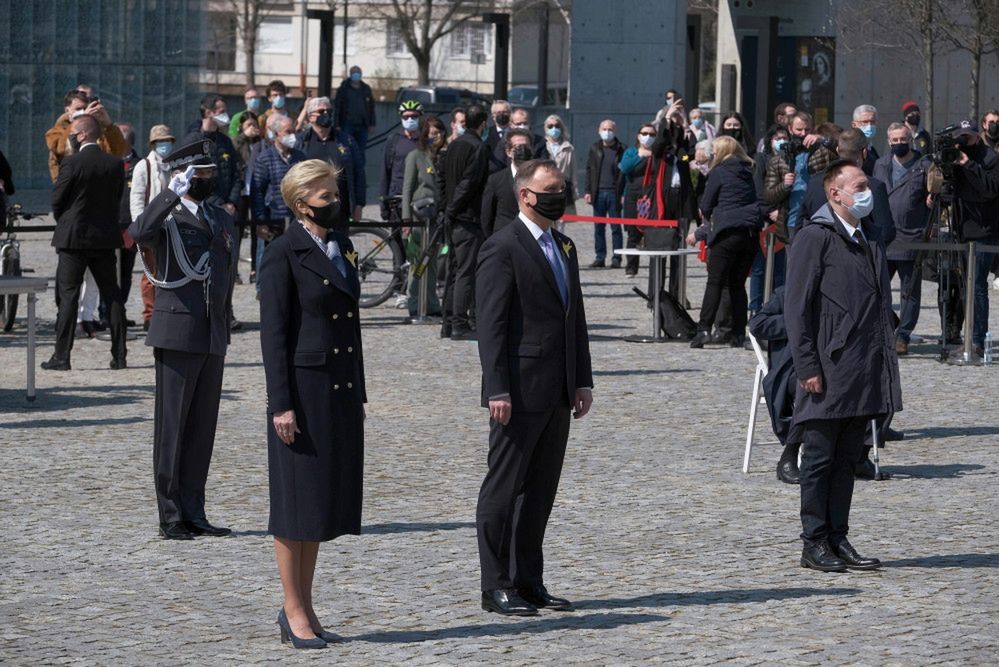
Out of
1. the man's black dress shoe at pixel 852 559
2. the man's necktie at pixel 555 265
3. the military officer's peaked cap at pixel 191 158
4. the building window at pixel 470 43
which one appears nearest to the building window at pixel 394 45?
the building window at pixel 470 43

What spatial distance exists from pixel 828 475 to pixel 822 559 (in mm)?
382

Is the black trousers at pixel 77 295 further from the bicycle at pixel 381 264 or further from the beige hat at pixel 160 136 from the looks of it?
the bicycle at pixel 381 264

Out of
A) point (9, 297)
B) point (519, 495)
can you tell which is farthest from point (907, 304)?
point (519, 495)

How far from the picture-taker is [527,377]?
7.38 meters

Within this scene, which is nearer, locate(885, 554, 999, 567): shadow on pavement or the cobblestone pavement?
the cobblestone pavement

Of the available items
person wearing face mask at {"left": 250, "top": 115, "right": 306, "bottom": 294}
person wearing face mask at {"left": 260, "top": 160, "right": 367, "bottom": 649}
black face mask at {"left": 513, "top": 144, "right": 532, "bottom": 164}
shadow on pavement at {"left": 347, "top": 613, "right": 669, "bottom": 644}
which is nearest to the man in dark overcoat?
shadow on pavement at {"left": 347, "top": 613, "right": 669, "bottom": 644}

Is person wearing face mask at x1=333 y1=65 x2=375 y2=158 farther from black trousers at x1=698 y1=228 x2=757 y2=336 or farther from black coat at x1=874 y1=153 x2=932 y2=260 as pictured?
black coat at x1=874 y1=153 x2=932 y2=260

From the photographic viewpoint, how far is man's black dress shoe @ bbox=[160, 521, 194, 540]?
8938mm

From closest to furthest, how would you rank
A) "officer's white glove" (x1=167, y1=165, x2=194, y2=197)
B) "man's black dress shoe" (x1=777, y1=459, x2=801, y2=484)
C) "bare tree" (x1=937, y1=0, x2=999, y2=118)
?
"officer's white glove" (x1=167, y1=165, x2=194, y2=197)
"man's black dress shoe" (x1=777, y1=459, x2=801, y2=484)
"bare tree" (x1=937, y1=0, x2=999, y2=118)

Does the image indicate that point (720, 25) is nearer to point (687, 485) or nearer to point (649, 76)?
point (649, 76)

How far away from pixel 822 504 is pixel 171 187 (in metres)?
3.47

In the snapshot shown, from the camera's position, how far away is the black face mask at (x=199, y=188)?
953 centimetres

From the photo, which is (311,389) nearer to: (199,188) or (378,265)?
(199,188)

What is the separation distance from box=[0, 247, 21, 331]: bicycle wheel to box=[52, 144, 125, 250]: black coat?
1575 mm
